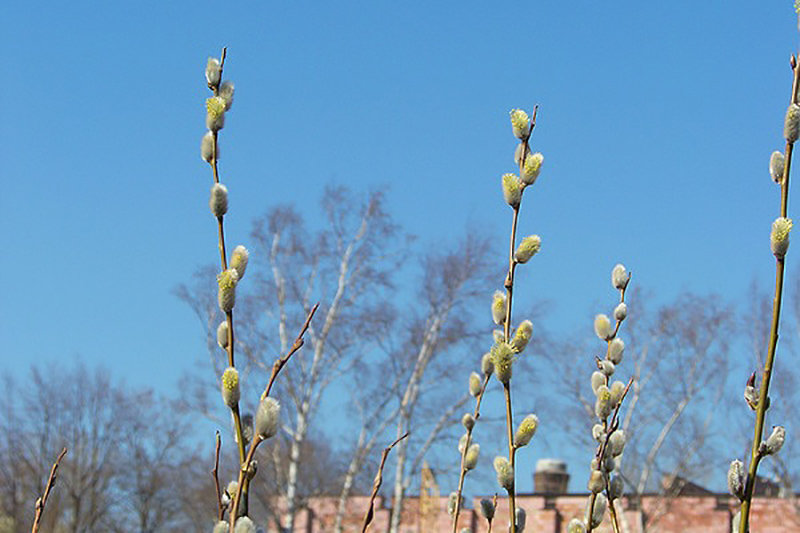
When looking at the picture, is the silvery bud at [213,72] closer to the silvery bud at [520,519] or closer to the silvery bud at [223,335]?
the silvery bud at [223,335]

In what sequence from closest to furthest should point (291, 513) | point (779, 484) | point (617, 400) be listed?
point (617, 400) → point (291, 513) → point (779, 484)

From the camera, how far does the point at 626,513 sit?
20.6 metres

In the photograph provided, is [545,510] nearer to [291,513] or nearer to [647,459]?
[647,459]

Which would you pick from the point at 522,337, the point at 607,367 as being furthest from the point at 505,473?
the point at 607,367

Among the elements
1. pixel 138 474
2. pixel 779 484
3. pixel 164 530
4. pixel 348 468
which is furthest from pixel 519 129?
pixel 164 530

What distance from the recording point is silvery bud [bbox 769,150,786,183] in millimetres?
1389

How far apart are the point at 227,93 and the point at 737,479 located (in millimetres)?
722

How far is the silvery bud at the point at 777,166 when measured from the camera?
4.56 feet

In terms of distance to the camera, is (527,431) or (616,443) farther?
(616,443)

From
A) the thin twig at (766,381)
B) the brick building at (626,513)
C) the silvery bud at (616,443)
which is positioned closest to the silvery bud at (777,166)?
the thin twig at (766,381)

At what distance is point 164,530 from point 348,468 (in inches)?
545

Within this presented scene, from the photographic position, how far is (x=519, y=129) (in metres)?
1.55

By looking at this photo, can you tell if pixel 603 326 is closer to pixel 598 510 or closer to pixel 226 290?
pixel 598 510

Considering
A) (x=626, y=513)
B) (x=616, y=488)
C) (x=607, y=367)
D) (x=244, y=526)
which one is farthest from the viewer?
(x=626, y=513)
